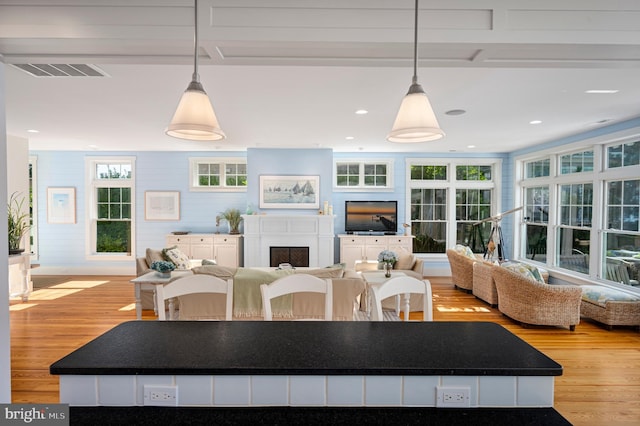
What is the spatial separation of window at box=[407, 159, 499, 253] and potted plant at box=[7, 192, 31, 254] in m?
7.40

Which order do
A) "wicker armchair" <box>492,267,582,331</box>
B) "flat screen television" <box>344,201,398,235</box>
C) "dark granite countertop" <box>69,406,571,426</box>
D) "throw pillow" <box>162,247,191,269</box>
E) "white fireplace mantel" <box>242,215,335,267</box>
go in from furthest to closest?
"flat screen television" <box>344,201,398,235</box> < "white fireplace mantel" <box>242,215,335,267</box> < "throw pillow" <box>162,247,191,269</box> < "wicker armchair" <box>492,267,582,331</box> < "dark granite countertop" <box>69,406,571,426</box>

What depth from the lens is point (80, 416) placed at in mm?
1064

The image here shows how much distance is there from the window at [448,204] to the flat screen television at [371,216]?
1.97 ft

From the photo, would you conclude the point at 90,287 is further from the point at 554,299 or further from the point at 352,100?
the point at 554,299

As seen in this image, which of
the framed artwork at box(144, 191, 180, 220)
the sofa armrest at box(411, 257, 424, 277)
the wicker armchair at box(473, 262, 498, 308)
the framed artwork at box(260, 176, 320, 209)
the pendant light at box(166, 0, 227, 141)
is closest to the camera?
the pendant light at box(166, 0, 227, 141)

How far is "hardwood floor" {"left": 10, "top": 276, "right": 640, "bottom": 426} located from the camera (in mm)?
2832

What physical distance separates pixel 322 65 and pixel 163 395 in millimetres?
1966

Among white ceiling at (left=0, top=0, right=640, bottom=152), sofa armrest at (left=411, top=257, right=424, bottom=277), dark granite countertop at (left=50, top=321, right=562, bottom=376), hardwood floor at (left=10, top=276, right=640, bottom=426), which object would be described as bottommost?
hardwood floor at (left=10, top=276, right=640, bottom=426)

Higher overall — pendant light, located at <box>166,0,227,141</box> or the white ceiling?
the white ceiling

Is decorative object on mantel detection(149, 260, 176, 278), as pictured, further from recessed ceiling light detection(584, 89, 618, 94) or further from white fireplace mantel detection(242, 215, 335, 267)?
recessed ceiling light detection(584, 89, 618, 94)

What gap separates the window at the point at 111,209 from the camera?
7.93m

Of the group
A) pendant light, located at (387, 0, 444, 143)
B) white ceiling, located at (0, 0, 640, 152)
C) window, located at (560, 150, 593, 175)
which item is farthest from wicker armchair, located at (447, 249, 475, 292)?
pendant light, located at (387, 0, 444, 143)

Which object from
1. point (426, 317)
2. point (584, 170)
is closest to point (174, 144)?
point (426, 317)

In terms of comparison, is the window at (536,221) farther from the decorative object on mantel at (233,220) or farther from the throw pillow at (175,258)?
the throw pillow at (175,258)
